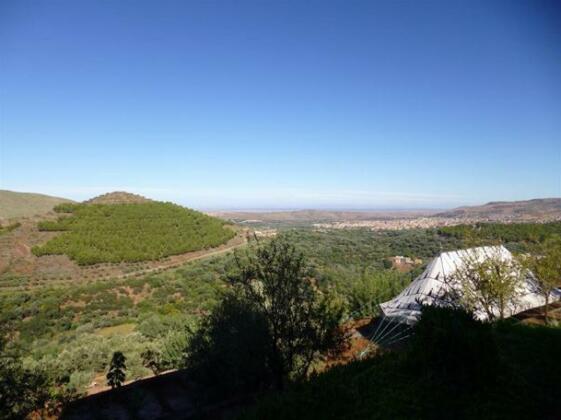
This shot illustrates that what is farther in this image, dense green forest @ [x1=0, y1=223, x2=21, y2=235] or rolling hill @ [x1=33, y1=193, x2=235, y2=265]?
dense green forest @ [x1=0, y1=223, x2=21, y2=235]

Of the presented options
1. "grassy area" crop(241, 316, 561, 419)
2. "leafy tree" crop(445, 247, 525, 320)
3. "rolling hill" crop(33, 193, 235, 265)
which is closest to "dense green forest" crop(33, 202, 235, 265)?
"rolling hill" crop(33, 193, 235, 265)

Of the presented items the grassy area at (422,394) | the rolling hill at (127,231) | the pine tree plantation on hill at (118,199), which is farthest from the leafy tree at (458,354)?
the pine tree plantation on hill at (118,199)

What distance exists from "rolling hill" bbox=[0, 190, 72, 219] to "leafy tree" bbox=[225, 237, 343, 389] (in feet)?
398

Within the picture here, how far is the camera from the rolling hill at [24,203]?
350 feet

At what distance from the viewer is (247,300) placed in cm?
862

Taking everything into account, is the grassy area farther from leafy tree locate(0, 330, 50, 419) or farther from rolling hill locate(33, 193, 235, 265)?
rolling hill locate(33, 193, 235, 265)

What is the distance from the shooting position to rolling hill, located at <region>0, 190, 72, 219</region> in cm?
10669

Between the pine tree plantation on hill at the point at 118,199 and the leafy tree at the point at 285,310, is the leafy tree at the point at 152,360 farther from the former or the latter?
the pine tree plantation on hill at the point at 118,199

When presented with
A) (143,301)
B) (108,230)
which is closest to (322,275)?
(143,301)

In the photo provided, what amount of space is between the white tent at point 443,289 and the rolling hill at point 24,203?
4727 inches

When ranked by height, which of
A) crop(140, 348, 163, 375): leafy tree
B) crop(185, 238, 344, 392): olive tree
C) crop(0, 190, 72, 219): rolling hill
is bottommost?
crop(140, 348, 163, 375): leafy tree

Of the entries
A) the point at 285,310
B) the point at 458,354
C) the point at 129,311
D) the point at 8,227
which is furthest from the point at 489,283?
the point at 8,227

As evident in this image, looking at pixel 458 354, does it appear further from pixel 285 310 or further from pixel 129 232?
pixel 129 232

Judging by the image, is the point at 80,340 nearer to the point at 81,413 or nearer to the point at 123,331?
the point at 123,331
